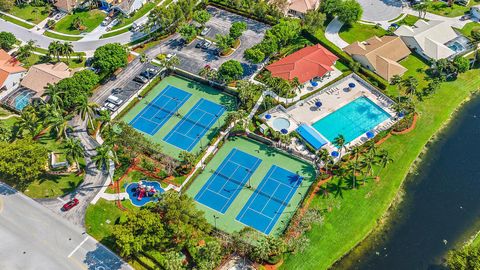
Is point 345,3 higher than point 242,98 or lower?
higher

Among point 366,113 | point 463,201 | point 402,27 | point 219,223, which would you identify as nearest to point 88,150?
point 219,223

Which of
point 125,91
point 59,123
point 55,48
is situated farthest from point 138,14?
point 59,123

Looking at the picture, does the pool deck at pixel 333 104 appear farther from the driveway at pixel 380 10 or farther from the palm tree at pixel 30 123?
the palm tree at pixel 30 123

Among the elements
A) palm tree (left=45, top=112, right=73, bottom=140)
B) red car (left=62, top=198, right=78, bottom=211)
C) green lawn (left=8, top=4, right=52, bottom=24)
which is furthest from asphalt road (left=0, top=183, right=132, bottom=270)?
green lawn (left=8, top=4, right=52, bottom=24)

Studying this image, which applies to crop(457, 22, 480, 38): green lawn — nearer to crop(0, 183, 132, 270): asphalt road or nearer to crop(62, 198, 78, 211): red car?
crop(0, 183, 132, 270): asphalt road

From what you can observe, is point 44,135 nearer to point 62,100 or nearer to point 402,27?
point 62,100

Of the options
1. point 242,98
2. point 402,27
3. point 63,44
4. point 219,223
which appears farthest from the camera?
point 402,27
